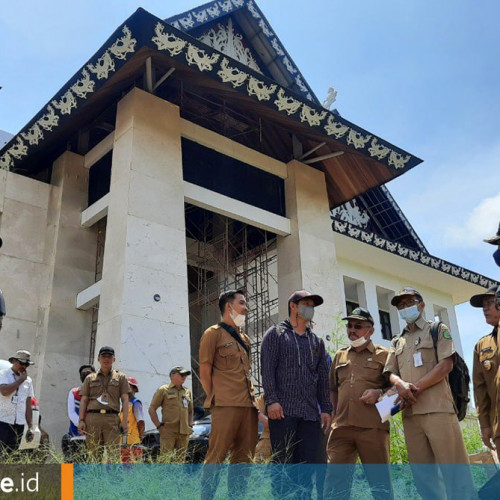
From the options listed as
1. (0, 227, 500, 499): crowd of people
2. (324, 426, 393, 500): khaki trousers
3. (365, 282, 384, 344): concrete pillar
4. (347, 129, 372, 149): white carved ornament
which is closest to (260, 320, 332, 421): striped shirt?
(0, 227, 500, 499): crowd of people

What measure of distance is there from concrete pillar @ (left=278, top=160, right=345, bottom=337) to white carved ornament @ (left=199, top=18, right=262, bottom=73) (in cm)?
286

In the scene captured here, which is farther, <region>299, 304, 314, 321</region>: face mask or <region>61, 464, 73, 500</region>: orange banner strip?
<region>299, 304, 314, 321</region>: face mask

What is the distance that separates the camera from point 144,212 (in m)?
10.9

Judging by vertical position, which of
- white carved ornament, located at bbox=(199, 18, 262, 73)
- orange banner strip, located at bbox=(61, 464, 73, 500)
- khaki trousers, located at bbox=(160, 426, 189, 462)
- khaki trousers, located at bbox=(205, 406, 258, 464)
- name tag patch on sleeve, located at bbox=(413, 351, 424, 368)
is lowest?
orange banner strip, located at bbox=(61, 464, 73, 500)

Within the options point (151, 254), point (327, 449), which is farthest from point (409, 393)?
point (151, 254)

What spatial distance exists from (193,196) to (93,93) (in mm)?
2560

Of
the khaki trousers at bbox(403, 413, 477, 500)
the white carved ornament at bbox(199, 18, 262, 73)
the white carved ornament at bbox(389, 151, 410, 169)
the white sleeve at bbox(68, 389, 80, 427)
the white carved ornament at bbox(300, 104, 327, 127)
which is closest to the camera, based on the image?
the khaki trousers at bbox(403, 413, 477, 500)

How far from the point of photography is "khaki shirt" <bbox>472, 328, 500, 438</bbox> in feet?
14.6

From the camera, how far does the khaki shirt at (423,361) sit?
4.36 meters

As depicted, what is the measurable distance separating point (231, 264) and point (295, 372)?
37.0ft

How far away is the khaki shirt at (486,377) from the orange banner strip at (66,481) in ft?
9.21

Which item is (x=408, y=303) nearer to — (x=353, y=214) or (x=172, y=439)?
(x=172, y=439)

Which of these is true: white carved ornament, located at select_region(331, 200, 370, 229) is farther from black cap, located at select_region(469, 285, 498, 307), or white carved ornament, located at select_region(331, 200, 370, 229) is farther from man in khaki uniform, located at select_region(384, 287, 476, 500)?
man in khaki uniform, located at select_region(384, 287, 476, 500)

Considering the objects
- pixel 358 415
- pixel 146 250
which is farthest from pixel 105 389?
pixel 146 250
